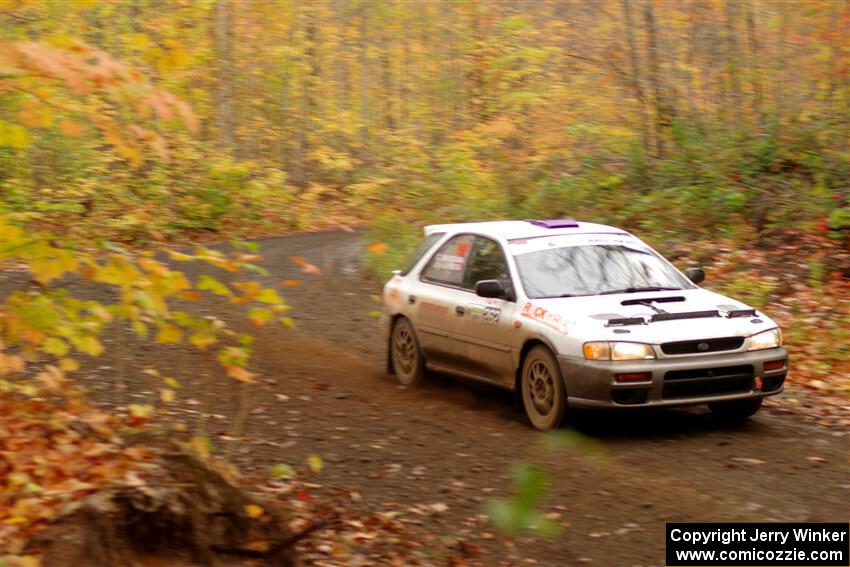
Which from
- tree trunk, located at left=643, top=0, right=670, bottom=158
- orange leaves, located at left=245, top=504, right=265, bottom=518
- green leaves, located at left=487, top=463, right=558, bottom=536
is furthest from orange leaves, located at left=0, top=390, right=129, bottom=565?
tree trunk, located at left=643, top=0, right=670, bottom=158

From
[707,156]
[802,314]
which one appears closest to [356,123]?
[707,156]

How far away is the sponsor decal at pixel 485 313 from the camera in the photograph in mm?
9466

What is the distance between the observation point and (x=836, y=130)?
16.8 metres

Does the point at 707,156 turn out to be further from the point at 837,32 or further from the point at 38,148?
the point at 38,148

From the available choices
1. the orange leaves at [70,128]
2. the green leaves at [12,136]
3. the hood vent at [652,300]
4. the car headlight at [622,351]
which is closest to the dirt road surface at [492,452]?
the car headlight at [622,351]

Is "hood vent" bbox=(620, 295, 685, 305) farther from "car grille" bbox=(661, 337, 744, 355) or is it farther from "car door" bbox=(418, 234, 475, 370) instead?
"car door" bbox=(418, 234, 475, 370)

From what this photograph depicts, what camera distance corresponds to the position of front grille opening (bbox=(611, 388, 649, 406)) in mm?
8234

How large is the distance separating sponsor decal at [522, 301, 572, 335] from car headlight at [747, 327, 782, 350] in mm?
1452

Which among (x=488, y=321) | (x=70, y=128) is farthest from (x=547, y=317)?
(x=70, y=128)

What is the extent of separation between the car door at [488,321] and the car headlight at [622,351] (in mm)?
1028

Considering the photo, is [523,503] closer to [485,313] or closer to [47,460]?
[47,460]

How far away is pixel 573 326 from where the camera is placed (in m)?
8.51

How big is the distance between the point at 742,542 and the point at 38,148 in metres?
20.6

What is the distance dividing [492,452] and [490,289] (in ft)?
5.47
